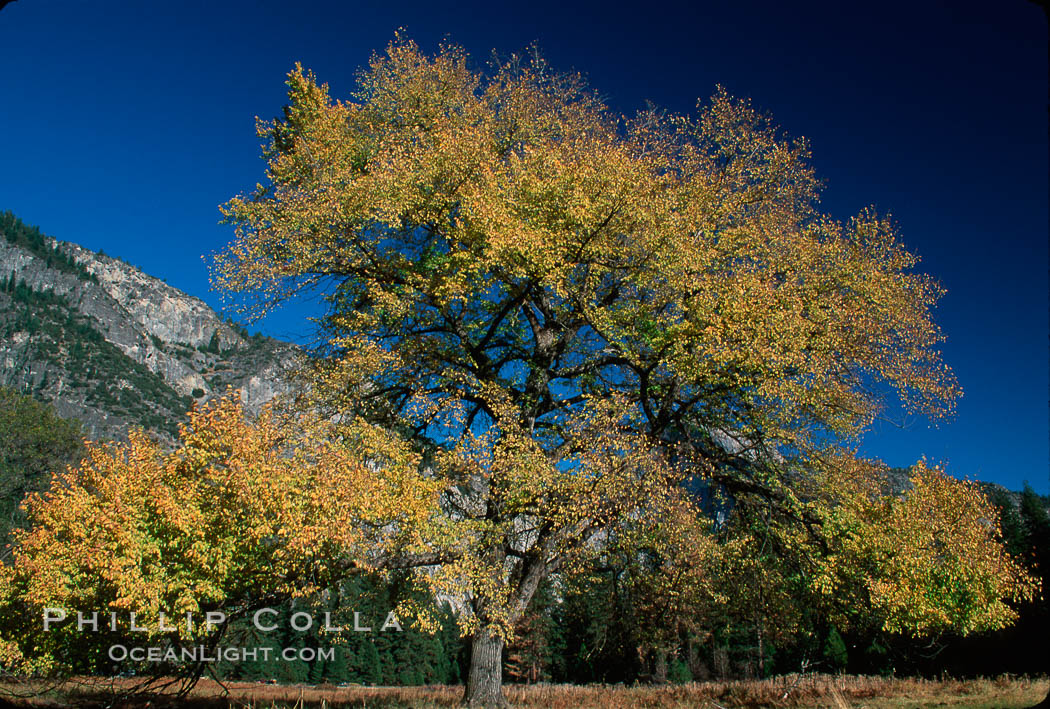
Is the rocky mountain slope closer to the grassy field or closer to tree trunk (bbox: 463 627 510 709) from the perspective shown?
the grassy field

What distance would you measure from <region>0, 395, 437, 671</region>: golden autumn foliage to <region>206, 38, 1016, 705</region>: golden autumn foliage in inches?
76.5

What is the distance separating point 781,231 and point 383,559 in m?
11.9

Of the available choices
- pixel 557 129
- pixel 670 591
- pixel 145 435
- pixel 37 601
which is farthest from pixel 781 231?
pixel 37 601

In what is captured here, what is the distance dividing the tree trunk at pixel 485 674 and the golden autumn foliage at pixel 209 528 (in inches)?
139

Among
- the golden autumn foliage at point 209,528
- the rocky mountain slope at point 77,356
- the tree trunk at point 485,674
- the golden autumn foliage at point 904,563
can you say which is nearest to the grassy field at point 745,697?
the tree trunk at point 485,674

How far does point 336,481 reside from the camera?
9.73 m

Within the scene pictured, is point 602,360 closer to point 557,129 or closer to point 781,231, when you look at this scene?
point 781,231

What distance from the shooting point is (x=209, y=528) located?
9.38m

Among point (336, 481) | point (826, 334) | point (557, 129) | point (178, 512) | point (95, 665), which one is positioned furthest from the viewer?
point (557, 129)

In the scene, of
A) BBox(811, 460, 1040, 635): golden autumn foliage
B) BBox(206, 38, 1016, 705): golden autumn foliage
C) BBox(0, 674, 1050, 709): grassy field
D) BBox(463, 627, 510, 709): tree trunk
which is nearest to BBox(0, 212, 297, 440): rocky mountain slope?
BBox(0, 674, 1050, 709): grassy field

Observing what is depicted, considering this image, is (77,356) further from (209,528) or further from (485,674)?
(209,528)

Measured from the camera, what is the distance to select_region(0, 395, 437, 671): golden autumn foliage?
905 cm

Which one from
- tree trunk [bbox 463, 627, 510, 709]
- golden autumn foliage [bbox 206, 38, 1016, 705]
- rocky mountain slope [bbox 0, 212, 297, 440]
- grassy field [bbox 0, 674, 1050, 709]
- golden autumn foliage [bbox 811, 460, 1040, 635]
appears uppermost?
rocky mountain slope [bbox 0, 212, 297, 440]

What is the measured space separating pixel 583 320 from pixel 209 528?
29.4ft
